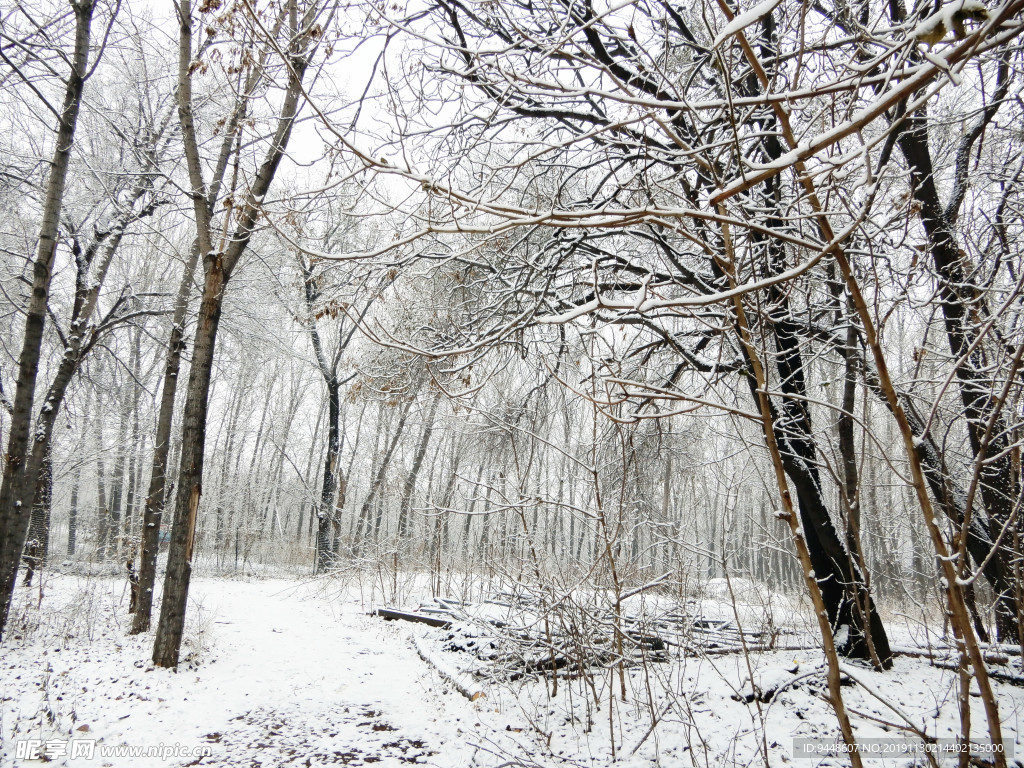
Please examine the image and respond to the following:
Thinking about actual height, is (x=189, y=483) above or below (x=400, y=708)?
above

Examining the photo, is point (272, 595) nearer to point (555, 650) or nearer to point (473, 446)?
point (473, 446)

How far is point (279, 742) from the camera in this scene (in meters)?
3.68

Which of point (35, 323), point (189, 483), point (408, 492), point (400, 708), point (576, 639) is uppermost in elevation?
point (35, 323)

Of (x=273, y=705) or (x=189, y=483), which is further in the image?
(x=189, y=483)

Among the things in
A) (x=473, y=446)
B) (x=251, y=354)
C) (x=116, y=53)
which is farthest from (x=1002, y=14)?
(x=251, y=354)

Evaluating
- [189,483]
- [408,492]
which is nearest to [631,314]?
[189,483]

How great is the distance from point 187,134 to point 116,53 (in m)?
2.56

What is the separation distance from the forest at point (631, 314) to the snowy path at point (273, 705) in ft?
0.46

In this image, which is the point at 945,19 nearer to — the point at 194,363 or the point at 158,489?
the point at 194,363

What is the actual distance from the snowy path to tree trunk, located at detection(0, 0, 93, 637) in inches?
45.6

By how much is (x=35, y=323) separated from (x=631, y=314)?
20.2 feet

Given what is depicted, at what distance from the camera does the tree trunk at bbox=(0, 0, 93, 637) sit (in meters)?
4.91

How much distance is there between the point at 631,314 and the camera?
1279mm

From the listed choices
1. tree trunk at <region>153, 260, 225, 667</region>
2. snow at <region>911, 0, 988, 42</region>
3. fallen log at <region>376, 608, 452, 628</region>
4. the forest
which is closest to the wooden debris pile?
the forest
